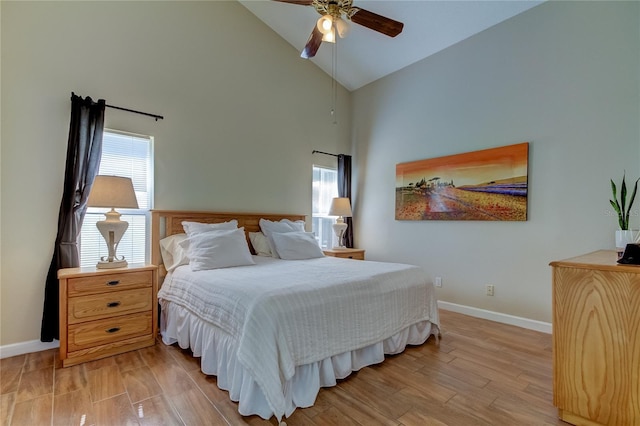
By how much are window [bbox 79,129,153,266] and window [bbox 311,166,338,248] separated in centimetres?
227

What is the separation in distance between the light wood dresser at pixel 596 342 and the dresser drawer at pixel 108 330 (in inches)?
118

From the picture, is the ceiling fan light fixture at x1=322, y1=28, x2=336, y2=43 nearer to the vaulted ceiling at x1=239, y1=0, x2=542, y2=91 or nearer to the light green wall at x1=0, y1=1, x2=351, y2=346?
the vaulted ceiling at x1=239, y1=0, x2=542, y2=91

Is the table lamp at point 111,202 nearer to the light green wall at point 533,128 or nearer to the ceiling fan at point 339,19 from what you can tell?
the ceiling fan at point 339,19

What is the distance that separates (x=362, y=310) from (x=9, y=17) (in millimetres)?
3635

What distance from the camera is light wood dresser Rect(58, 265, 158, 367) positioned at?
7.57ft

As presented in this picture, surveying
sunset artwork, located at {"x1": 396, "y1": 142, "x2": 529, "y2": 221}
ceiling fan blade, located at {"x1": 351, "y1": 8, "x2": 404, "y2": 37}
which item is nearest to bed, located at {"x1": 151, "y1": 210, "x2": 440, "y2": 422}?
sunset artwork, located at {"x1": 396, "y1": 142, "x2": 529, "y2": 221}

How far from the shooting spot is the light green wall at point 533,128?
2711 millimetres

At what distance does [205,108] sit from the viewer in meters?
3.56

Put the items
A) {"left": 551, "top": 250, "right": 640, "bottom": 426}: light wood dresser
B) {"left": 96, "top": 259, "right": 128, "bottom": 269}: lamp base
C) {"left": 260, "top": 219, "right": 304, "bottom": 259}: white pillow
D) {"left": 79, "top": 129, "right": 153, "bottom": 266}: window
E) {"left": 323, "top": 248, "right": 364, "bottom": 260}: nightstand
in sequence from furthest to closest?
{"left": 323, "top": 248, "right": 364, "bottom": 260}: nightstand → {"left": 260, "top": 219, "right": 304, "bottom": 259}: white pillow → {"left": 79, "top": 129, "right": 153, "bottom": 266}: window → {"left": 96, "top": 259, "right": 128, "bottom": 269}: lamp base → {"left": 551, "top": 250, "right": 640, "bottom": 426}: light wood dresser

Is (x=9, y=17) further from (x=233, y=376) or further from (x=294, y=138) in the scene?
(x=233, y=376)

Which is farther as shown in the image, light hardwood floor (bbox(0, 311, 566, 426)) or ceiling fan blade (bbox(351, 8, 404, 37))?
ceiling fan blade (bbox(351, 8, 404, 37))

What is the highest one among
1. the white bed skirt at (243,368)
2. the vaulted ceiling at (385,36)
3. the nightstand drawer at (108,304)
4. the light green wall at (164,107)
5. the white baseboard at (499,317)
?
the vaulted ceiling at (385,36)

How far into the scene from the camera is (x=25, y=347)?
8.28 feet

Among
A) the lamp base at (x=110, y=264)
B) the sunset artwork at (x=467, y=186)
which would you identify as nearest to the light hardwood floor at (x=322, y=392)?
the lamp base at (x=110, y=264)
